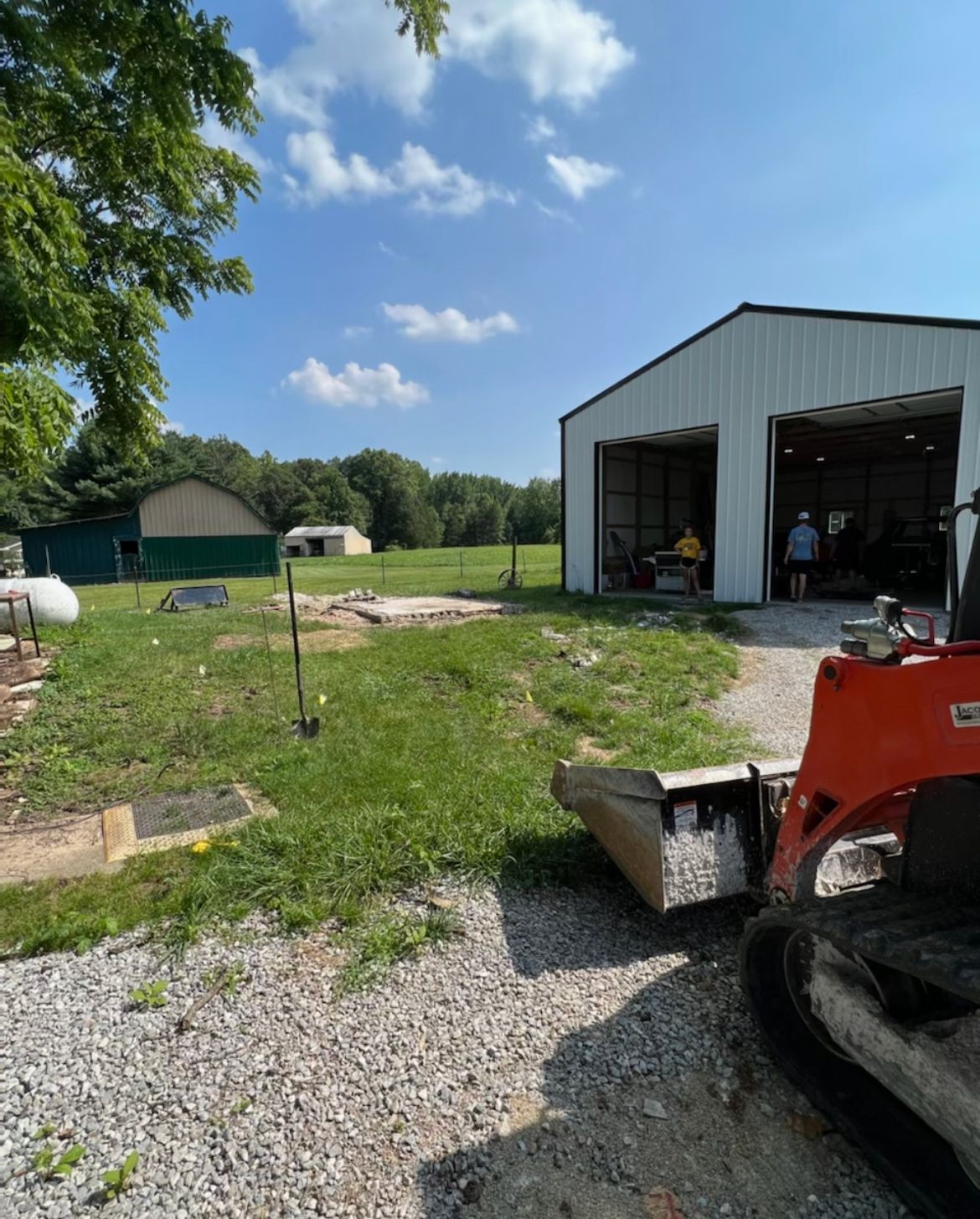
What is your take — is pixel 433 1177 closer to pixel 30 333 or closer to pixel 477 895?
pixel 477 895

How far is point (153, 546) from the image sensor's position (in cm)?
3309

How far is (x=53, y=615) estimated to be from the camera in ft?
35.5

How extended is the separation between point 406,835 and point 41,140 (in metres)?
5.46

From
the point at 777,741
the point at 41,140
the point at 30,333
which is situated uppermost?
the point at 41,140

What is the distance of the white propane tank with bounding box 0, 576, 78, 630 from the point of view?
34.2 feet

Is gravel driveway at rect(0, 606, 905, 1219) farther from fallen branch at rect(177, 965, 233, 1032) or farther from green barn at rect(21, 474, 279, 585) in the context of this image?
green barn at rect(21, 474, 279, 585)

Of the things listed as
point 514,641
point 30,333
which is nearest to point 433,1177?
point 30,333

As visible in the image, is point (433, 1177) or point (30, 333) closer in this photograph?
point (433, 1177)

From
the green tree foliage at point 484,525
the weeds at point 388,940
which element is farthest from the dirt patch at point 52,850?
the green tree foliage at point 484,525

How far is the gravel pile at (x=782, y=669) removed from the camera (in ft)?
18.9

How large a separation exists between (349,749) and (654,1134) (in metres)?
3.49

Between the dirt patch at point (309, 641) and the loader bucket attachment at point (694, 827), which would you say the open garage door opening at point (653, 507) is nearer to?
the dirt patch at point (309, 641)

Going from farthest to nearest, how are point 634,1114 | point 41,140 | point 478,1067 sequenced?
1. point 41,140
2. point 478,1067
3. point 634,1114

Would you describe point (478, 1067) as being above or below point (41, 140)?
below
